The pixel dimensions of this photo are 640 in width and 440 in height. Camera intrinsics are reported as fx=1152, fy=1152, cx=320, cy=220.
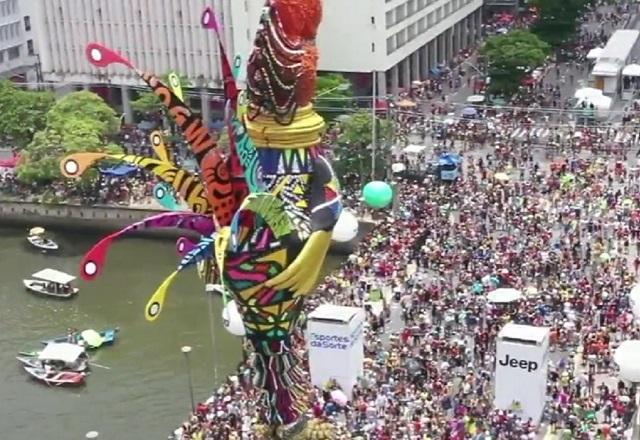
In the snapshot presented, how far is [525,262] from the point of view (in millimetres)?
42250

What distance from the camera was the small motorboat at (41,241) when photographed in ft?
181

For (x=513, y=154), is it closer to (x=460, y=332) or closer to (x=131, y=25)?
(x=460, y=332)

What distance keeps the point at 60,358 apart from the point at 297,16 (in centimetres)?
1903

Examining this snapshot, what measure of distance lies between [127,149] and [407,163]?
16.6 m

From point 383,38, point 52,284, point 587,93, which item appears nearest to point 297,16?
point 52,284

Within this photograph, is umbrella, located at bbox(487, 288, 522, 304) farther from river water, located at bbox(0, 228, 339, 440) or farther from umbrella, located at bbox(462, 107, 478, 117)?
umbrella, located at bbox(462, 107, 478, 117)

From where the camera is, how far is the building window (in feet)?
268

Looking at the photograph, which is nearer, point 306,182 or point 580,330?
point 306,182

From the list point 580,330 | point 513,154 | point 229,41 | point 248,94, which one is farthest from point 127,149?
point 248,94

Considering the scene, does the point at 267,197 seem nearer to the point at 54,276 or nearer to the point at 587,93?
the point at 54,276

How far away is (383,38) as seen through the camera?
68625mm

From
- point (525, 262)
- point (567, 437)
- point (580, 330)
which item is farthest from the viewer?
point (525, 262)

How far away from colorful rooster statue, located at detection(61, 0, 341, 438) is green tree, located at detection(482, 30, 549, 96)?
4112 centimetres

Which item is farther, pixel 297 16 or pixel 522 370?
pixel 522 370
